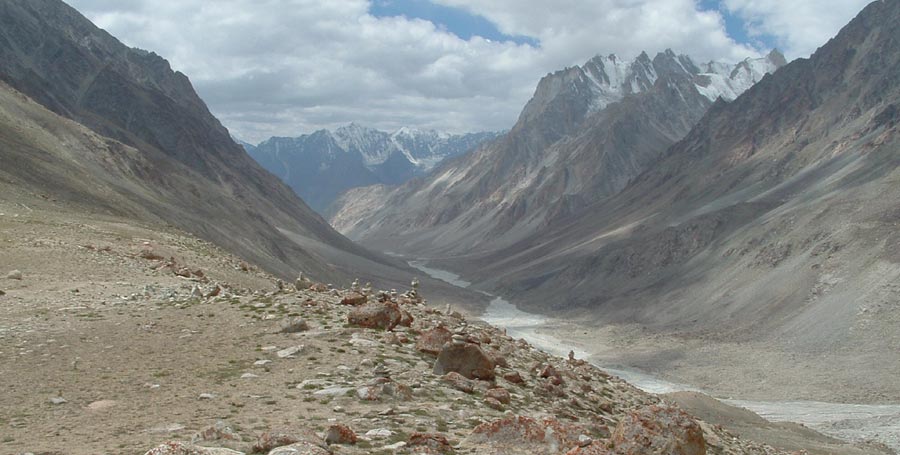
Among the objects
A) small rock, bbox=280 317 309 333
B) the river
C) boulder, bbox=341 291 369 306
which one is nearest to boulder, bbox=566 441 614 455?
small rock, bbox=280 317 309 333

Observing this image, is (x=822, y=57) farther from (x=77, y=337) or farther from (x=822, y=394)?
(x=77, y=337)

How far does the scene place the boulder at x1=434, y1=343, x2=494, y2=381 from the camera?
13.0m

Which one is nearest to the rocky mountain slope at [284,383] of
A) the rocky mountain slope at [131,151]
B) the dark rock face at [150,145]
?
the rocky mountain slope at [131,151]

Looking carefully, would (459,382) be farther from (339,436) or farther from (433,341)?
(339,436)

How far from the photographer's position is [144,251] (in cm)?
2919

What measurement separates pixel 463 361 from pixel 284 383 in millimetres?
3152

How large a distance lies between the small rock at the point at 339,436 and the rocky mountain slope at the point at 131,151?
39.5 meters

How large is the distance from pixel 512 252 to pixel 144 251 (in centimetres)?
16866

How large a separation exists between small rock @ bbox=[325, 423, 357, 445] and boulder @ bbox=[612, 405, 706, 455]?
3.42 metres

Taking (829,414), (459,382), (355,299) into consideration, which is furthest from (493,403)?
(829,414)

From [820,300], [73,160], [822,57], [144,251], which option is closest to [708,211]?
[820,300]

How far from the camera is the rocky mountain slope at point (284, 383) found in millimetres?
9555

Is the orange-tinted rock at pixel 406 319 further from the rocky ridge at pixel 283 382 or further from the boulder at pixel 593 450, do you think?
the boulder at pixel 593 450

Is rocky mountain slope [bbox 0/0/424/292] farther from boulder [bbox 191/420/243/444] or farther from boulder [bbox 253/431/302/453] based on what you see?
boulder [bbox 253/431/302/453]
